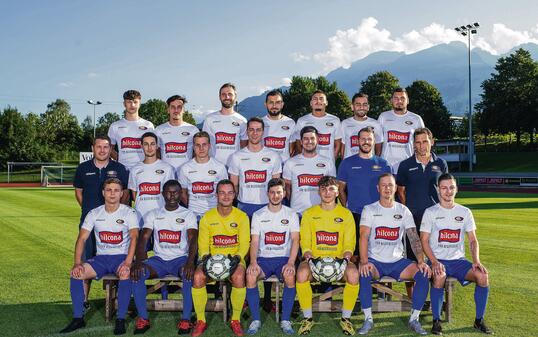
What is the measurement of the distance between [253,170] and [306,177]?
755 mm

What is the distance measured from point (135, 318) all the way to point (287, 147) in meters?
3.32

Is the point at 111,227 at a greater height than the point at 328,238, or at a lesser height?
greater

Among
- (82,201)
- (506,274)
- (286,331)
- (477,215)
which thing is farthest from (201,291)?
(477,215)

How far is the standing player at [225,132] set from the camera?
7.35 m

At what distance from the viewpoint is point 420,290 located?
5574mm

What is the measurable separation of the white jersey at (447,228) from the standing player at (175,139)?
3644 millimetres

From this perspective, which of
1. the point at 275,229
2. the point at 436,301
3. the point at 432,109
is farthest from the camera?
the point at 432,109

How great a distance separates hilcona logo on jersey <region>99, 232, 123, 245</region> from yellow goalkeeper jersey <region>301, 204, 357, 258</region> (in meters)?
2.34

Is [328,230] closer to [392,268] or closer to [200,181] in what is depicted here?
[392,268]

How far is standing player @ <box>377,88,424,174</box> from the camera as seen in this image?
724 cm

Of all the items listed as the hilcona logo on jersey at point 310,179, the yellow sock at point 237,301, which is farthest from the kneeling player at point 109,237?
the hilcona logo on jersey at point 310,179

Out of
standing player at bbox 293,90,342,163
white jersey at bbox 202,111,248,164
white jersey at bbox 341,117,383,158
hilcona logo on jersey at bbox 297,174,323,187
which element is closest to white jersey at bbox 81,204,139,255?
white jersey at bbox 202,111,248,164

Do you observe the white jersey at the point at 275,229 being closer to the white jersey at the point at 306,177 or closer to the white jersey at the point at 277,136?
the white jersey at the point at 306,177

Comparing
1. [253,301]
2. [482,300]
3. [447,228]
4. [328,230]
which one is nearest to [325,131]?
[328,230]
